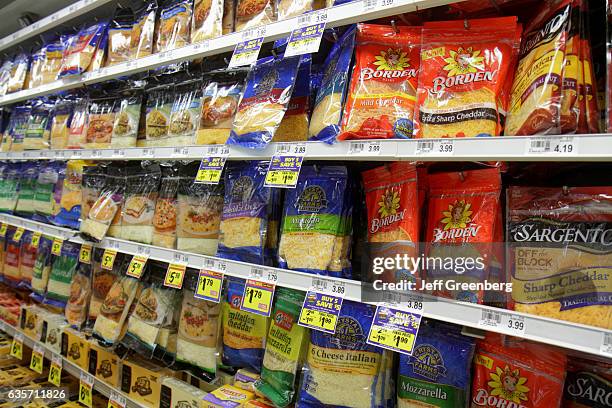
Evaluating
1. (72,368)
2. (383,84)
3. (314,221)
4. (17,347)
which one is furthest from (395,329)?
(17,347)

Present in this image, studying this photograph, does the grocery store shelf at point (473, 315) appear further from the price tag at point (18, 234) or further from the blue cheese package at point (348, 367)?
the price tag at point (18, 234)

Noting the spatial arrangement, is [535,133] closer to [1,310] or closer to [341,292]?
[341,292]

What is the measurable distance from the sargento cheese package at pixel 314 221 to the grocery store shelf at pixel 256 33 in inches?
16.9

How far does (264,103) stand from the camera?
4.11ft

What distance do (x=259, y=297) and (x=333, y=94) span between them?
0.65 metres

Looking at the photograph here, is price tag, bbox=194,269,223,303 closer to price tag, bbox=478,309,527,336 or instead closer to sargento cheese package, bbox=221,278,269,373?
sargento cheese package, bbox=221,278,269,373

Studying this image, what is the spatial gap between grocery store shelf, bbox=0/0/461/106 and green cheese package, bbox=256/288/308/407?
2.72 ft

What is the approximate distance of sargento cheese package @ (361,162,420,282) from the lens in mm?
1042

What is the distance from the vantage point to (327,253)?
3.79 feet

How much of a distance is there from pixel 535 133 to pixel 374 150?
1.16 ft

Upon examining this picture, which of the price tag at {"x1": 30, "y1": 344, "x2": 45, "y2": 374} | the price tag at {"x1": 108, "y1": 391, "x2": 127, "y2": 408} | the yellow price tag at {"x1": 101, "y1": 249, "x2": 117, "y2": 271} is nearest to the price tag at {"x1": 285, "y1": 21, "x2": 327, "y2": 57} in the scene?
the yellow price tag at {"x1": 101, "y1": 249, "x2": 117, "y2": 271}

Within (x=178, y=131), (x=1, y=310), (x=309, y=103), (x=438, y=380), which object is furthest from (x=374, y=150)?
(x=1, y=310)

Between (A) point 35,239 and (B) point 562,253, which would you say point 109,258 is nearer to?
(A) point 35,239

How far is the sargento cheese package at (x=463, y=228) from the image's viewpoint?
37.8 inches
